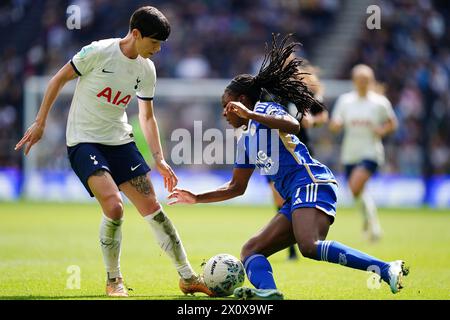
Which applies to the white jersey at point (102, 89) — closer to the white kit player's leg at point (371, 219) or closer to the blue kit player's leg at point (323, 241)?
the blue kit player's leg at point (323, 241)

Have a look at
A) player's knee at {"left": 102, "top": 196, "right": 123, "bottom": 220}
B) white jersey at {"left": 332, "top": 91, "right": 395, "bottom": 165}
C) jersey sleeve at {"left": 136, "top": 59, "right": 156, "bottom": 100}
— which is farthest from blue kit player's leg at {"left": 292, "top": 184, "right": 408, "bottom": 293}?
white jersey at {"left": 332, "top": 91, "right": 395, "bottom": 165}

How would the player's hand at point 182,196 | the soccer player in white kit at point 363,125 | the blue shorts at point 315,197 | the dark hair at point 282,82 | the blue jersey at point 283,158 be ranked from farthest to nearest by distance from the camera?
the soccer player in white kit at point 363,125
the dark hair at point 282,82
the player's hand at point 182,196
the blue jersey at point 283,158
the blue shorts at point 315,197

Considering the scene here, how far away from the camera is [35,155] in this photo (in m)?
23.3

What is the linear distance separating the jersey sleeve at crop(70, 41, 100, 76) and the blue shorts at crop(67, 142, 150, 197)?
2.20ft

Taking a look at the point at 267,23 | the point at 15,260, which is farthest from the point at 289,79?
the point at 267,23

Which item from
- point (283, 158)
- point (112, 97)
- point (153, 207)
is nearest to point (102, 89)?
point (112, 97)

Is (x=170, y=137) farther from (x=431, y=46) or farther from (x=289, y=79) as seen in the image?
(x=289, y=79)

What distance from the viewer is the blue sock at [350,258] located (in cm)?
695

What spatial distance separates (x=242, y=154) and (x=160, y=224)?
3.45 feet

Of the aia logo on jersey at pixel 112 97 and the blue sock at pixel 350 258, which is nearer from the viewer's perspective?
the blue sock at pixel 350 258

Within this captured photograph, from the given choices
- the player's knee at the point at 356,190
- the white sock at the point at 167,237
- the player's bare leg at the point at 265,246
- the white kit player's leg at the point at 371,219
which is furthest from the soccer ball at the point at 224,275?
the player's knee at the point at 356,190

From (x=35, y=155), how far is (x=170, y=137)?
12.1 feet

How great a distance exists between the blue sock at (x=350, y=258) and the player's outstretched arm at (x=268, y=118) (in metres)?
0.99

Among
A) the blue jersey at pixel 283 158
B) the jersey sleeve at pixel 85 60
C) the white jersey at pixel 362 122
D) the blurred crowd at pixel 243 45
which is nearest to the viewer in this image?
the blue jersey at pixel 283 158
